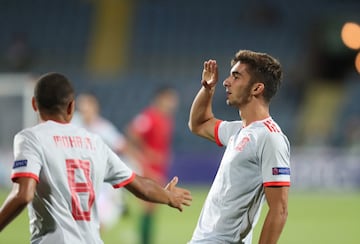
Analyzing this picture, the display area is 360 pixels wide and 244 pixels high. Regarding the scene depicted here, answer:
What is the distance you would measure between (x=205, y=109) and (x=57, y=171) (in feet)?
4.99

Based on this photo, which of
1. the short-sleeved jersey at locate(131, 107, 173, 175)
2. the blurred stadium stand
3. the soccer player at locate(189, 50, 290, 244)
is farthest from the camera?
the blurred stadium stand

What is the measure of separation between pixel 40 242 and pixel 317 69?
2172 centimetres

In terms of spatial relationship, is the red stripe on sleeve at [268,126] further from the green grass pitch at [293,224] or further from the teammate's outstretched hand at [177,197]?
the green grass pitch at [293,224]

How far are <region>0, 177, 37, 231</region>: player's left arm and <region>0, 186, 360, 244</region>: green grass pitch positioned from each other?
5952 mm

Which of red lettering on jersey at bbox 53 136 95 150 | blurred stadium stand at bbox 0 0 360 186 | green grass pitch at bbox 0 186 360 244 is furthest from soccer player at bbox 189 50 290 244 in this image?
blurred stadium stand at bbox 0 0 360 186

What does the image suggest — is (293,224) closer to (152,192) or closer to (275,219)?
(152,192)

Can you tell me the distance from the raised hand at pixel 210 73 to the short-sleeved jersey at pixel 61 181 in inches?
44.9

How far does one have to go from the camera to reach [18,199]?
4.29 metres

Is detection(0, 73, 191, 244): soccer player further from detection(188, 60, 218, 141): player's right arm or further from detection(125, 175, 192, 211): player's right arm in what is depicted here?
detection(188, 60, 218, 141): player's right arm

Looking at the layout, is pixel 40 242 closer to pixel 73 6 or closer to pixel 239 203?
pixel 239 203

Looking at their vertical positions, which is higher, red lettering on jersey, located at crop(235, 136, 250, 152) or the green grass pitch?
red lettering on jersey, located at crop(235, 136, 250, 152)

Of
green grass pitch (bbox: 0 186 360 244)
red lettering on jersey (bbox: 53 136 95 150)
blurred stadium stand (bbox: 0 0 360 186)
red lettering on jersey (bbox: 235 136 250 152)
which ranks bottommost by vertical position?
green grass pitch (bbox: 0 186 360 244)

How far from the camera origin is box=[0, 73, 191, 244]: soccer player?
4430mm

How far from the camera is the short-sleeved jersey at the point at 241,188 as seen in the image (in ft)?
16.0
